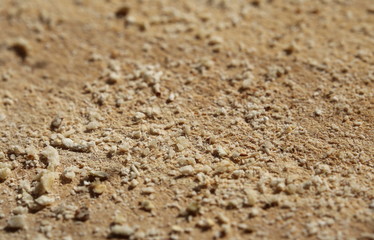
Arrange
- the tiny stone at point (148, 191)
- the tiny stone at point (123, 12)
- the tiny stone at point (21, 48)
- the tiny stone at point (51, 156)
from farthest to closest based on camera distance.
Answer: the tiny stone at point (123, 12) < the tiny stone at point (21, 48) < the tiny stone at point (51, 156) < the tiny stone at point (148, 191)

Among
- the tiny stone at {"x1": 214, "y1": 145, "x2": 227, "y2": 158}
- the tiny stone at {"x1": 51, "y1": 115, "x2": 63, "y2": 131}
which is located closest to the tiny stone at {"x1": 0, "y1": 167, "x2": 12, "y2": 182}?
the tiny stone at {"x1": 51, "y1": 115, "x2": 63, "y2": 131}

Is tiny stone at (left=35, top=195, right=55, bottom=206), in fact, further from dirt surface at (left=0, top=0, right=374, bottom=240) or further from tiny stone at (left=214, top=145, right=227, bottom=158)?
tiny stone at (left=214, top=145, right=227, bottom=158)

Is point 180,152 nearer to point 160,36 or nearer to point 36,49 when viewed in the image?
point 160,36

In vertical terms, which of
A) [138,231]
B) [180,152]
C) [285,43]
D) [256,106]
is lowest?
[138,231]

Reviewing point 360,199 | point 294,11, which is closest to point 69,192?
point 360,199

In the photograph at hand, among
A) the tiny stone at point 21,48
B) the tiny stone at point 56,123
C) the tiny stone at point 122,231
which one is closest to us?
the tiny stone at point 122,231

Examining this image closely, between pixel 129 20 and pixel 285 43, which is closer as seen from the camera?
pixel 285 43

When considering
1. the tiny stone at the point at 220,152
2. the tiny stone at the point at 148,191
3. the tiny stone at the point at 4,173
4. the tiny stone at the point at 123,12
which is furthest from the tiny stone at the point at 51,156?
the tiny stone at the point at 123,12

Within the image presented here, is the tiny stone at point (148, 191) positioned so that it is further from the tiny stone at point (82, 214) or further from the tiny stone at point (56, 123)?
the tiny stone at point (56, 123)

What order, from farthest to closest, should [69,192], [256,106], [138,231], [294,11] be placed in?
[294,11] → [256,106] → [69,192] → [138,231]
